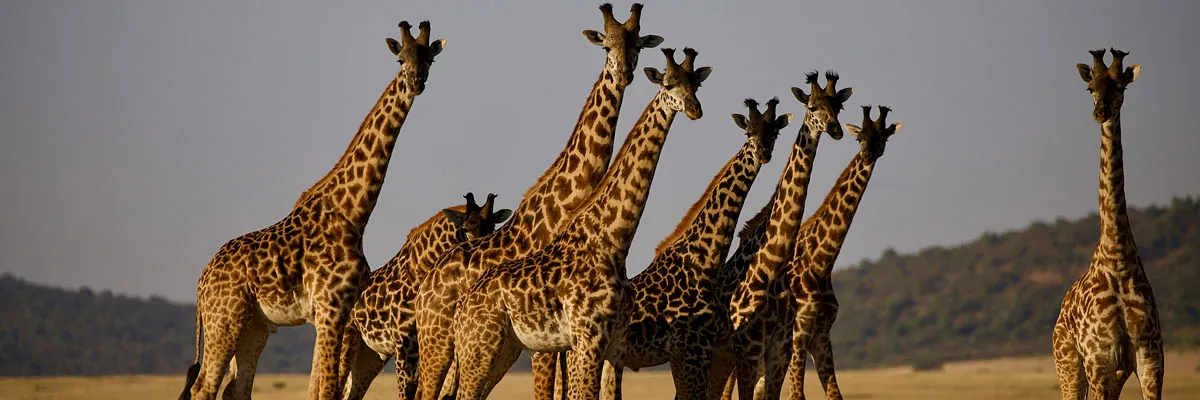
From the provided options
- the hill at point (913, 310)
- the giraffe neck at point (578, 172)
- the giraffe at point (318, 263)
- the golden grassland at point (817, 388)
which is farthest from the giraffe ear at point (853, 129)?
the hill at point (913, 310)

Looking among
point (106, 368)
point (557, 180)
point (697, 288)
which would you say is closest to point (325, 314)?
point (557, 180)

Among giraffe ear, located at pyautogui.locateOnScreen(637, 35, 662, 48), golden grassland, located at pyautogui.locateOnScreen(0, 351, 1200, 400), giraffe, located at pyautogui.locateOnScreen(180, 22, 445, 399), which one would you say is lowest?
golden grassland, located at pyautogui.locateOnScreen(0, 351, 1200, 400)

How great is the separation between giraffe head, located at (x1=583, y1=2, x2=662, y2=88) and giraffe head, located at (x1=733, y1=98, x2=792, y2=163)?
4.30ft

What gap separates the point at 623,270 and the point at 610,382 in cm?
166

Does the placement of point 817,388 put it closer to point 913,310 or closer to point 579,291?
point 579,291

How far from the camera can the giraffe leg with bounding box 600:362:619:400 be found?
14181mm

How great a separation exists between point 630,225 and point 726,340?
2.08 meters

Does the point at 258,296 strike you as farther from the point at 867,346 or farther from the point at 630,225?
the point at 867,346

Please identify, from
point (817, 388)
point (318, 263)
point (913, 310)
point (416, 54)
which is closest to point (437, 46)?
point (416, 54)

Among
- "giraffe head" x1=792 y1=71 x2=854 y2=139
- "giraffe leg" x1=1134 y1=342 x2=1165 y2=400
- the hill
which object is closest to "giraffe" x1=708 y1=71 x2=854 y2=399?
"giraffe head" x1=792 y1=71 x2=854 y2=139

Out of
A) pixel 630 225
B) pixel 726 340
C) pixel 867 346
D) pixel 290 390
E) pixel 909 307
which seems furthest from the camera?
pixel 909 307

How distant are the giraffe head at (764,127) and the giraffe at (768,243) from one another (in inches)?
25.6

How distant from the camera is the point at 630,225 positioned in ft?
43.5

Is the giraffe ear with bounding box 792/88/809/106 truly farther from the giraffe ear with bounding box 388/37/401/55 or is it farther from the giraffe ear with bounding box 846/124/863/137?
the giraffe ear with bounding box 388/37/401/55
